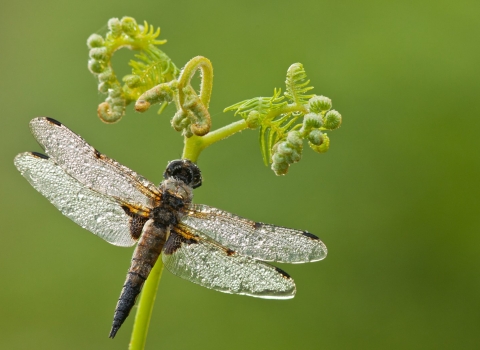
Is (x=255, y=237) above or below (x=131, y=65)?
below

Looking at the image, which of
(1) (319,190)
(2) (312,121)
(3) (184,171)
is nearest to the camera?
(2) (312,121)

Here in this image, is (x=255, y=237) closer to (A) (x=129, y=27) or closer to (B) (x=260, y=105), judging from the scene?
(B) (x=260, y=105)

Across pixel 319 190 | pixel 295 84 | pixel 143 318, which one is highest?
pixel 319 190

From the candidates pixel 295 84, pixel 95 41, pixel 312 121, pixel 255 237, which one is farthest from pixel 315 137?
pixel 95 41

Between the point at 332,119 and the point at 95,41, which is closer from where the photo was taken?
the point at 332,119

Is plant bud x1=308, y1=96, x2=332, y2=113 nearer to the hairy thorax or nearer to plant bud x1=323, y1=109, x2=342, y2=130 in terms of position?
plant bud x1=323, y1=109, x2=342, y2=130

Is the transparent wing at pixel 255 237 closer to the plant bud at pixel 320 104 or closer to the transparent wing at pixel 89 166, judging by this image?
the transparent wing at pixel 89 166
